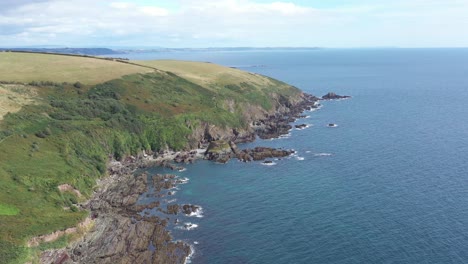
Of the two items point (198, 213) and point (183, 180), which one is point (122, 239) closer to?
point (198, 213)

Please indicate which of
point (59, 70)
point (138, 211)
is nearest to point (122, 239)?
point (138, 211)

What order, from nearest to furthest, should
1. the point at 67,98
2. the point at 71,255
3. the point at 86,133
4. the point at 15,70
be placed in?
the point at 71,255
the point at 86,133
the point at 67,98
the point at 15,70

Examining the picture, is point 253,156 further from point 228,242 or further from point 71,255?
point 71,255

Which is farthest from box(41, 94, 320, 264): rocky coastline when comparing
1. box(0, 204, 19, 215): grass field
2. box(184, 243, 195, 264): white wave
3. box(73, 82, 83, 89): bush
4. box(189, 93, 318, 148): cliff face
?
box(73, 82, 83, 89): bush

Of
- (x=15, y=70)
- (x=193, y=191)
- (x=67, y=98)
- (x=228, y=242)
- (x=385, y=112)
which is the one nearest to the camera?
(x=228, y=242)

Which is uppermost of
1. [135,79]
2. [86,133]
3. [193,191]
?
[135,79]

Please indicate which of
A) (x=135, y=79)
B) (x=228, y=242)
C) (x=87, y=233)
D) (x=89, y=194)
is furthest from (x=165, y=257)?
(x=135, y=79)

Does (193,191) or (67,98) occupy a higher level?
(67,98)

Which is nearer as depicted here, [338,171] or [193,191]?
[193,191]
